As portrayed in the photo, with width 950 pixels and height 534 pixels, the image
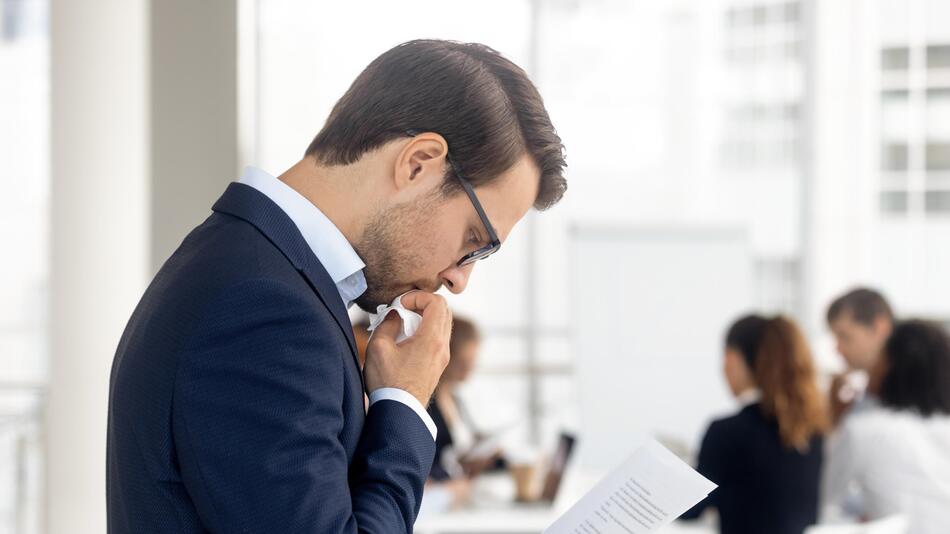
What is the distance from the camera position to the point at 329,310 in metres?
0.99

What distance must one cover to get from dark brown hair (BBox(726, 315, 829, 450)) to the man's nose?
2256 millimetres

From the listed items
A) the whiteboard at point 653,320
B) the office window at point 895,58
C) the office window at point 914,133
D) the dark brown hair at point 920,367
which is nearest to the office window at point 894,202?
the office window at point 914,133

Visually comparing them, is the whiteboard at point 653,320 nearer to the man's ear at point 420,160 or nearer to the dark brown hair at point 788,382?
the dark brown hair at point 788,382

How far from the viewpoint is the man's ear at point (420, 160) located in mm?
1039

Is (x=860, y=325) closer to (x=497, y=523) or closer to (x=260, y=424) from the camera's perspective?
(x=497, y=523)

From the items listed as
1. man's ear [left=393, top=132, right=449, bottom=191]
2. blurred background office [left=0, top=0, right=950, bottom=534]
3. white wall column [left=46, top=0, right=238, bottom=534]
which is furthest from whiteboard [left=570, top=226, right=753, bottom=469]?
man's ear [left=393, top=132, right=449, bottom=191]

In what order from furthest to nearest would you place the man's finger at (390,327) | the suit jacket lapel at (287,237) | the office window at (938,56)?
the office window at (938,56) < the man's finger at (390,327) < the suit jacket lapel at (287,237)

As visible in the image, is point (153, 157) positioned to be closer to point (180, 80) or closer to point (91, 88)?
point (180, 80)

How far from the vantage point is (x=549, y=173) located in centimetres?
118

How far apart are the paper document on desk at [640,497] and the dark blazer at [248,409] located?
1.07 feet

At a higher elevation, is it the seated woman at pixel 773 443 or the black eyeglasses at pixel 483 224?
the black eyeglasses at pixel 483 224


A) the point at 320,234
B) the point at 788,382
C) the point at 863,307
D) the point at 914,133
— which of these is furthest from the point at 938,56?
the point at 320,234

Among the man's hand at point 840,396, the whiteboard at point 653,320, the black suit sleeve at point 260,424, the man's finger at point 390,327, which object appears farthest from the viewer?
the whiteboard at point 653,320

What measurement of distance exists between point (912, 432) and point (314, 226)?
9.21 ft
